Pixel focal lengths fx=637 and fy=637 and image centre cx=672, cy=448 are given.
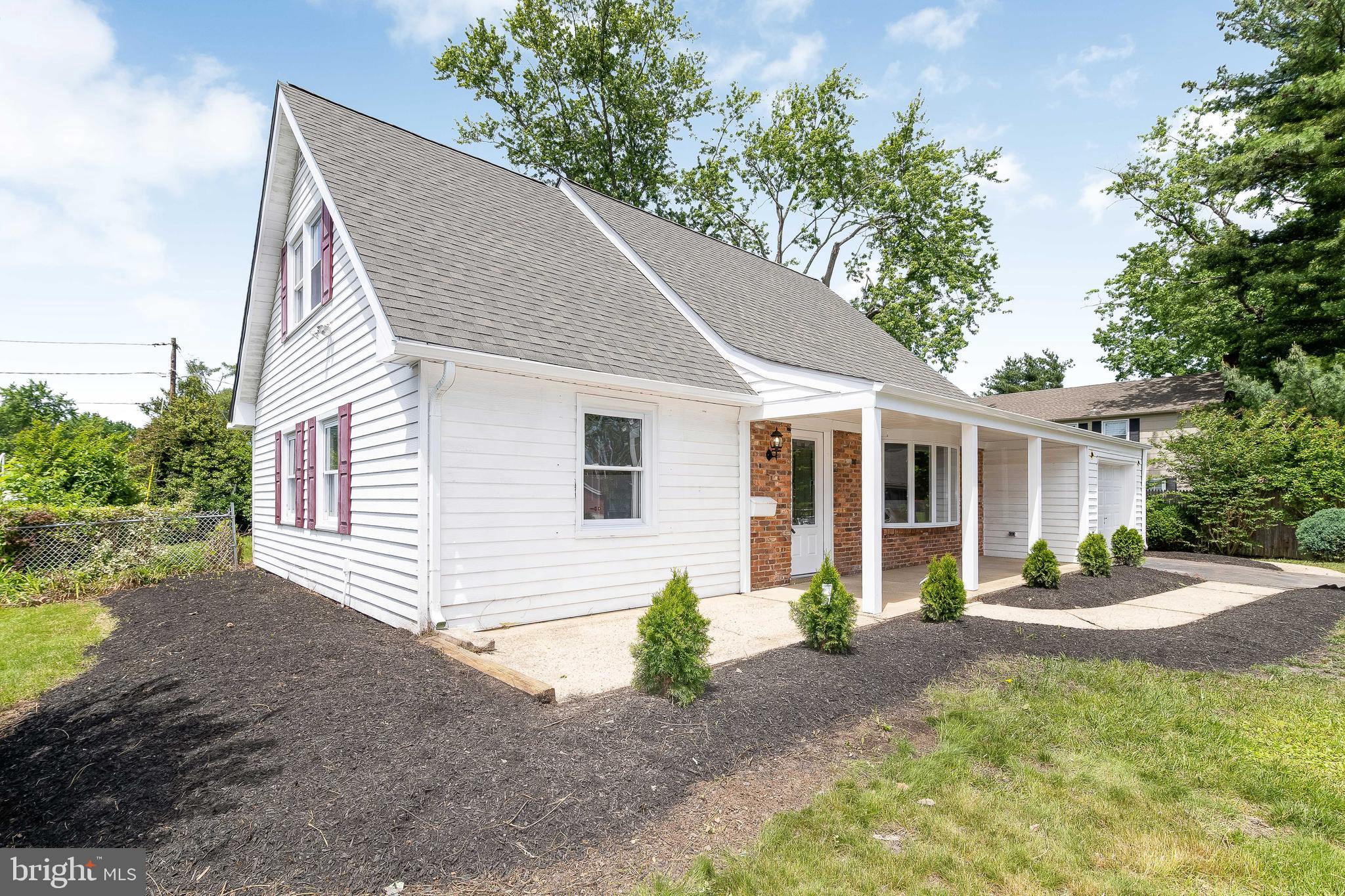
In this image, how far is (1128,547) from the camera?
12.2m

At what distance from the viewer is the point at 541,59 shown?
73.8ft

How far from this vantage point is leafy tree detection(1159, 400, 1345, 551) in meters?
16.3

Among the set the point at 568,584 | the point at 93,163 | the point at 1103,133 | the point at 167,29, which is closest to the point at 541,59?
the point at 93,163

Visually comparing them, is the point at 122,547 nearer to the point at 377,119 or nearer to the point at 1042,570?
the point at 377,119

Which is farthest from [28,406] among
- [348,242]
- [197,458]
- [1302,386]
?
[1302,386]

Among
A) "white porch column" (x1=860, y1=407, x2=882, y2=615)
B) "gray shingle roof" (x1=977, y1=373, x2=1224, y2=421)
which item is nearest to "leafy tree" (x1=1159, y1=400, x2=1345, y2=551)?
"gray shingle roof" (x1=977, y1=373, x2=1224, y2=421)

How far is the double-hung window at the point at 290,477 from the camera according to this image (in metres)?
10.1

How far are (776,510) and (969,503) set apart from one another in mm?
2734

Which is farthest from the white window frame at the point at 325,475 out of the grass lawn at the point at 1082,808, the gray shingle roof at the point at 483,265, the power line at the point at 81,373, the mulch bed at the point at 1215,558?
the power line at the point at 81,373

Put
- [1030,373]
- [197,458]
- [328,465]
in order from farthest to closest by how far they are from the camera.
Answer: [1030,373], [197,458], [328,465]

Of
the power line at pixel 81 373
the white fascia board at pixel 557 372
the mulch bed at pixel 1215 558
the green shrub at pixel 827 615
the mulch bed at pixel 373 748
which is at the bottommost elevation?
the mulch bed at pixel 1215 558

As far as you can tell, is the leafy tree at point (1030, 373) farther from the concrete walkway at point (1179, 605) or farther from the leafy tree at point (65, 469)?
the leafy tree at point (65, 469)

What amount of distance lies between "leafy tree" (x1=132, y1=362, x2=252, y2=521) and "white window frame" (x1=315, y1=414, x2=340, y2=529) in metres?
12.2

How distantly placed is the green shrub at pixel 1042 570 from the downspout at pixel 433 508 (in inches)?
331
